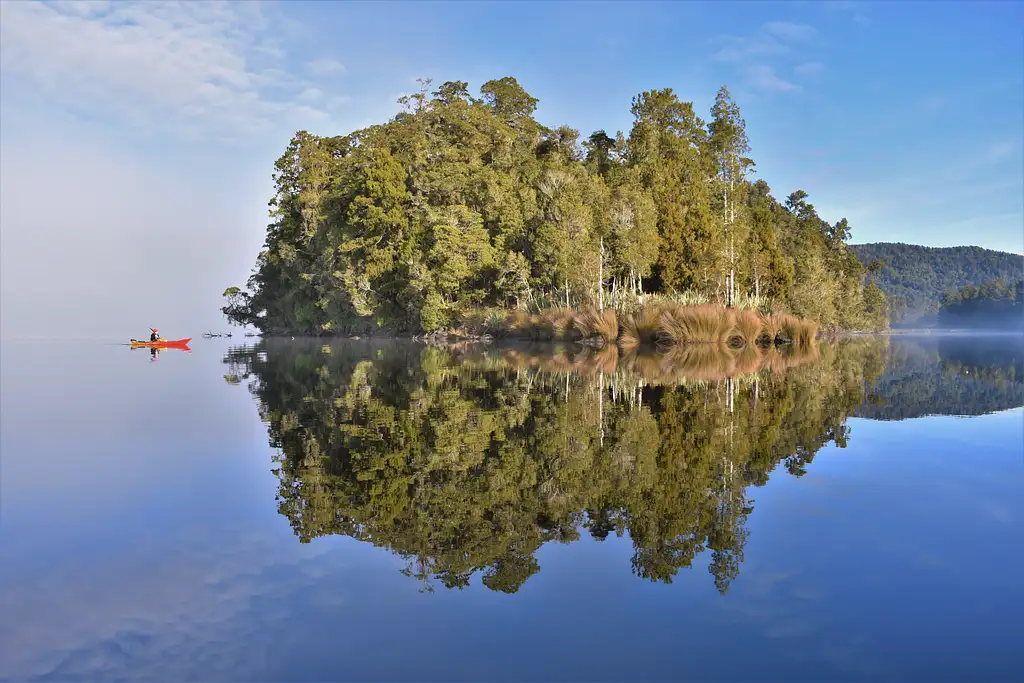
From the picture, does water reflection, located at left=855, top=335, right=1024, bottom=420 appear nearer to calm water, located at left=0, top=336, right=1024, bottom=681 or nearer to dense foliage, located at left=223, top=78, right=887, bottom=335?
calm water, located at left=0, top=336, right=1024, bottom=681

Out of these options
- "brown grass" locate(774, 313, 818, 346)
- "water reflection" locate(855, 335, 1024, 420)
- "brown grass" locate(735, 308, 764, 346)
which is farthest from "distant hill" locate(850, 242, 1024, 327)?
"water reflection" locate(855, 335, 1024, 420)

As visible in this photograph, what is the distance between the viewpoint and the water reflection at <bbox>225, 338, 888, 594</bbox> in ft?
13.7

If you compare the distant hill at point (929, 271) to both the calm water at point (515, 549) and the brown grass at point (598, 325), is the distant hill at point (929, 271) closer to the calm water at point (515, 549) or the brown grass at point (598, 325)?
the brown grass at point (598, 325)

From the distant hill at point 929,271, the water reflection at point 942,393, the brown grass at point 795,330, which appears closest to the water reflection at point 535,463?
the water reflection at point 942,393

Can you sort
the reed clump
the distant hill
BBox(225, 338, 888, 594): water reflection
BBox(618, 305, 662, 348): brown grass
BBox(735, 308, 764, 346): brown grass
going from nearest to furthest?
1. BBox(225, 338, 888, 594): water reflection
2. the reed clump
3. BBox(618, 305, 662, 348): brown grass
4. BBox(735, 308, 764, 346): brown grass
5. the distant hill

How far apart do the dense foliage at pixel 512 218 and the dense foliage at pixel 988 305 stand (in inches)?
4240

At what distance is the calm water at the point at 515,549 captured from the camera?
285 cm

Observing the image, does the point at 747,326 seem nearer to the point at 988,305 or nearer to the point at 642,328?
the point at 642,328

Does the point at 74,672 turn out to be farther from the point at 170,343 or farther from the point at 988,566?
the point at 170,343

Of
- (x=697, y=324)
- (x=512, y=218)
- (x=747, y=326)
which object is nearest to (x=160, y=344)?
(x=512, y=218)

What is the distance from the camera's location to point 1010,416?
9898mm

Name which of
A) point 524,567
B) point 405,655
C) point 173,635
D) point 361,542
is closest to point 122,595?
point 173,635

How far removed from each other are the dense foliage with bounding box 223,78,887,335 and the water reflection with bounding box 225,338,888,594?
2340 cm

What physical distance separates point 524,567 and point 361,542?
1130 mm
